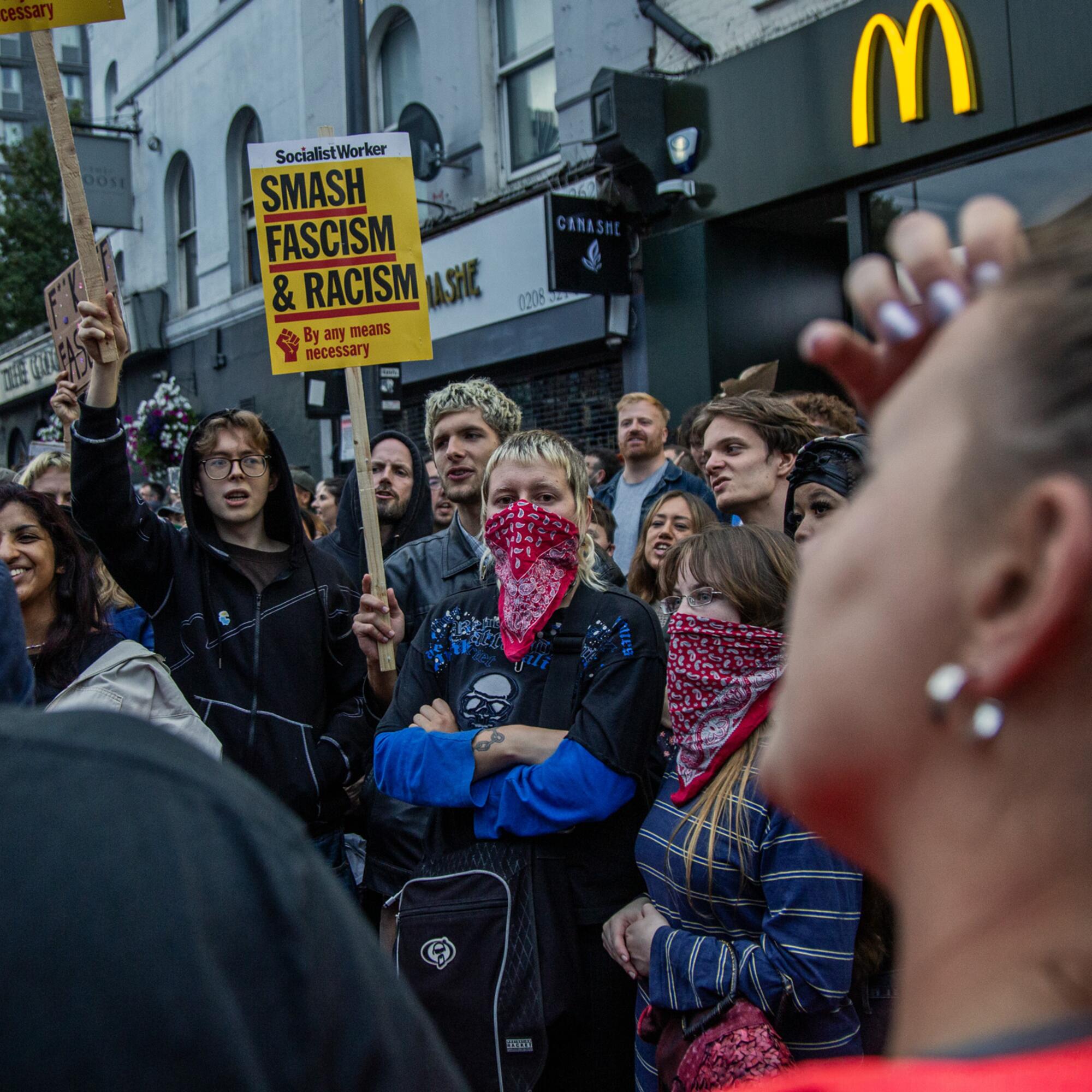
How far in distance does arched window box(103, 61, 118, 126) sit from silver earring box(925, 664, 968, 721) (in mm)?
21818

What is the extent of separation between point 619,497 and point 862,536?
543 centimetres

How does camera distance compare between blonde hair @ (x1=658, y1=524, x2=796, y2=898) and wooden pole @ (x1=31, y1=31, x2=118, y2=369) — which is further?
wooden pole @ (x1=31, y1=31, x2=118, y2=369)

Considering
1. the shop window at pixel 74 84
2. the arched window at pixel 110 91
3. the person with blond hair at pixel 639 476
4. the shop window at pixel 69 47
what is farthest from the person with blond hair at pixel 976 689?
the shop window at pixel 74 84

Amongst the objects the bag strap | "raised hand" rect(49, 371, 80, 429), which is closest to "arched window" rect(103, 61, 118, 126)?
"raised hand" rect(49, 371, 80, 429)

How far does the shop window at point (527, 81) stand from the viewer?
433 inches

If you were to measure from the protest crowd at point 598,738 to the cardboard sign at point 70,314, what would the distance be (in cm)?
24

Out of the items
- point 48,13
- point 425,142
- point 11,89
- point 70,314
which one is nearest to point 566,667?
→ point 48,13

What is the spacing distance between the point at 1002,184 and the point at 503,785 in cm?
615

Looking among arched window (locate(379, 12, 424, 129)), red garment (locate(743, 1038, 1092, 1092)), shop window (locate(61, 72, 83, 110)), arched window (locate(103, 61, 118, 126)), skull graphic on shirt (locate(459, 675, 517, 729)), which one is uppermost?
shop window (locate(61, 72, 83, 110))

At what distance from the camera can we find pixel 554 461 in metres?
3.28

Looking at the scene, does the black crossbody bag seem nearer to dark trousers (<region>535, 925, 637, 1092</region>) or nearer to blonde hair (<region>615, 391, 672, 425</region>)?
dark trousers (<region>535, 925, 637, 1092</region>)

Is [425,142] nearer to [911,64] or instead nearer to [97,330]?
[911,64]

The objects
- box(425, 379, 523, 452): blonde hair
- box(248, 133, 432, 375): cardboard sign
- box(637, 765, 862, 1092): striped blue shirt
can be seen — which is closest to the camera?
box(637, 765, 862, 1092): striped blue shirt

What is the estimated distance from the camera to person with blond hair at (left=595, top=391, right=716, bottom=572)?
231 inches
